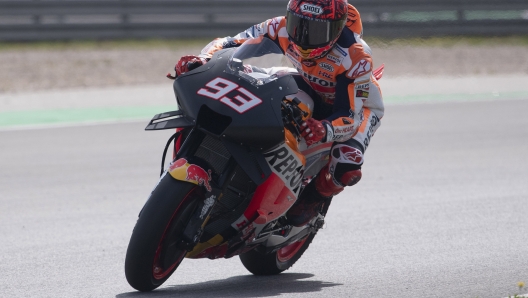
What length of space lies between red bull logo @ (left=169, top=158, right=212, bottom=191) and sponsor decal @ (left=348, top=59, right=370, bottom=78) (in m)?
1.15

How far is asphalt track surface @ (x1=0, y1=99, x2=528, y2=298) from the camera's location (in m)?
4.88

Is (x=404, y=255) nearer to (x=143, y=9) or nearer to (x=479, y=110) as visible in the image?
(x=479, y=110)

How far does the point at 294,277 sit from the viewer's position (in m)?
5.25

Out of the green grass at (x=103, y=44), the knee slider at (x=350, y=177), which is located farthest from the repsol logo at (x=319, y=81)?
the green grass at (x=103, y=44)

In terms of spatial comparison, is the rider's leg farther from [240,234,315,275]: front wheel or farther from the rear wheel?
[240,234,315,275]: front wheel

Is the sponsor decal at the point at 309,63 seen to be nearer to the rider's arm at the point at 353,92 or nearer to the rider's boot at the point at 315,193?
the rider's arm at the point at 353,92

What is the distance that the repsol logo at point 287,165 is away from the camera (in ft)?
14.4

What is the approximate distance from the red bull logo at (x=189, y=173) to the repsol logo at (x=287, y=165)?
0.39 m

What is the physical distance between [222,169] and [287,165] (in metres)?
0.39

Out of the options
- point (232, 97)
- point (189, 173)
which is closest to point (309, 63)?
point (232, 97)

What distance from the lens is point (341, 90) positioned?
4797 mm

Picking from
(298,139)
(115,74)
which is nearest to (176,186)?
(298,139)

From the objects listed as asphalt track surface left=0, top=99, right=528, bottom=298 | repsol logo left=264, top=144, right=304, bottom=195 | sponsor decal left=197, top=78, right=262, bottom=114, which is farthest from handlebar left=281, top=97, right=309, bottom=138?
asphalt track surface left=0, top=99, right=528, bottom=298

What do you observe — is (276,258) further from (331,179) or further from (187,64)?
(187,64)
